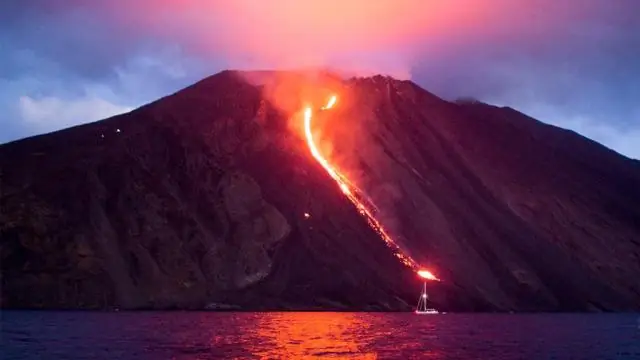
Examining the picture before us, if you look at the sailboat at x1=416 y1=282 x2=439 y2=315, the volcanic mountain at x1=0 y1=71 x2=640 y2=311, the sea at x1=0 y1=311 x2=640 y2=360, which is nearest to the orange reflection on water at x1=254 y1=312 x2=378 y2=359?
the sea at x1=0 y1=311 x2=640 y2=360

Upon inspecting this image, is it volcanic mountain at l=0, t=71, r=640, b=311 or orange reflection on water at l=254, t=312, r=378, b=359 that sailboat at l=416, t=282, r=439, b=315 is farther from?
orange reflection on water at l=254, t=312, r=378, b=359

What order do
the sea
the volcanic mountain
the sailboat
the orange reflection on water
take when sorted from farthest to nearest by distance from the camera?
the sailboat → the volcanic mountain → the orange reflection on water → the sea

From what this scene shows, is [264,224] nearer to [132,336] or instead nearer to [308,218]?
[308,218]

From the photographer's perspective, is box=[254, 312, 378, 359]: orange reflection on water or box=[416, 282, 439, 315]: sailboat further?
box=[416, 282, 439, 315]: sailboat

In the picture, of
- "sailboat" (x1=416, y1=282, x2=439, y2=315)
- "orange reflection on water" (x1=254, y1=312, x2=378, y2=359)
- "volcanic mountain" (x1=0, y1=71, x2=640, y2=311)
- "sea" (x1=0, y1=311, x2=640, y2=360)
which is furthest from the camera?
"sailboat" (x1=416, y1=282, x2=439, y2=315)

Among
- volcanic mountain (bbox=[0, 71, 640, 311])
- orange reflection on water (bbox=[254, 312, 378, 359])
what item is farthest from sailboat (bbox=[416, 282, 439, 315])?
orange reflection on water (bbox=[254, 312, 378, 359])

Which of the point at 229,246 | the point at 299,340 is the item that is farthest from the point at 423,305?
the point at 299,340

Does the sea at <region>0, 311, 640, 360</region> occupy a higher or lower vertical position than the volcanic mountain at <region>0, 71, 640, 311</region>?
lower

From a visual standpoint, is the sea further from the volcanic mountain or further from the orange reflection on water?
the volcanic mountain
